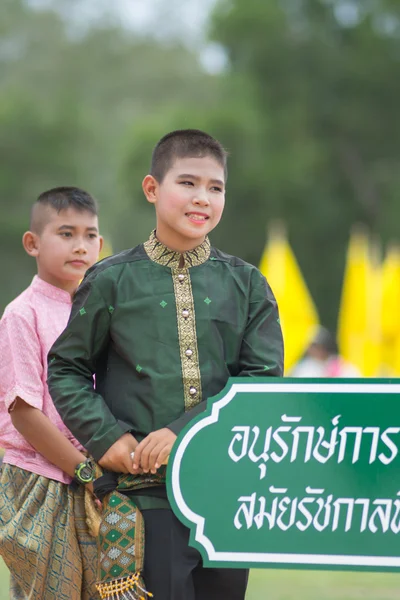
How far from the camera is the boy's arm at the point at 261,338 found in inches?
122

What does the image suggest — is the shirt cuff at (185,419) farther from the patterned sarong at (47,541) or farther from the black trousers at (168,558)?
the patterned sarong at (47,541)

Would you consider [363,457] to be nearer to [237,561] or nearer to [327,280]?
[237,561]

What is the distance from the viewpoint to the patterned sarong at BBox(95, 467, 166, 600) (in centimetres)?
297

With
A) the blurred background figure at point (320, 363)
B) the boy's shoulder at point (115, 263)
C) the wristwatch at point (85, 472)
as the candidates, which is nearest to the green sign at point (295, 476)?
the wristwatch at point (85, 472)

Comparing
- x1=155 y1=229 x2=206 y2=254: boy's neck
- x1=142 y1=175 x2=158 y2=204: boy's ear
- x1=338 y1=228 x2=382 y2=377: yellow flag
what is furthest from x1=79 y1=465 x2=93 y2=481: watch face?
x1=338 y1=228 x2=382 y2=377: yellow flag

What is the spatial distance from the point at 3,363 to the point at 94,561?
2.14ft

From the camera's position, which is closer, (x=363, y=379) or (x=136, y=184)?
(x=363, y=379)

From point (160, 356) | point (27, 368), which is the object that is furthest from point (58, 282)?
point (160, 356)

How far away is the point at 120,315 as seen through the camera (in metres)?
3.11

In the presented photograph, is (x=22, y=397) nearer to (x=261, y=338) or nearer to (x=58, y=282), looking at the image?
(x=58, y=282)

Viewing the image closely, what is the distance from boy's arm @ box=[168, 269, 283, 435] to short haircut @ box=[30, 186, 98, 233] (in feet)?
2.46

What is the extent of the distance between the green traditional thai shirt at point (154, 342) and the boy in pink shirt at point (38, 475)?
9.5 inches

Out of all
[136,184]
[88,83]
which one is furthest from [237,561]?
[88,83]

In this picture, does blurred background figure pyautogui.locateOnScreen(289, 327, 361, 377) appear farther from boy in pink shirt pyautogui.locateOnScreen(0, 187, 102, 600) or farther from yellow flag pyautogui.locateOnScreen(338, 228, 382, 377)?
boy in pink shirt pyautogui.locateOnScreen(0, 187, 102, 600)
